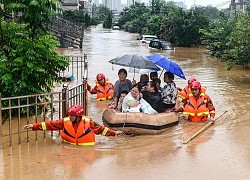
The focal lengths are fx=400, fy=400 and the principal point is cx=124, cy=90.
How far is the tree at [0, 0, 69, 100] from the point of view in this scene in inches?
360

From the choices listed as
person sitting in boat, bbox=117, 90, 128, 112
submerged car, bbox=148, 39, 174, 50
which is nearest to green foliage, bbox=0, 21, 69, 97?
person sitting in boat, bbox=117, 90, 128, 112

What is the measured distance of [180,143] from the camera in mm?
8516

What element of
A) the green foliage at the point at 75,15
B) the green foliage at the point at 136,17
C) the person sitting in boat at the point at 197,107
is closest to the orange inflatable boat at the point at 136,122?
the person sitting in boat at the point at 197,107

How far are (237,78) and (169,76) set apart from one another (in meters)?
10.1

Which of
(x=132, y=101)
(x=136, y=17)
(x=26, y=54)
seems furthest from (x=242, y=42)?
(x=136, y=17)

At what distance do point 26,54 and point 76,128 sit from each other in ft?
8.77

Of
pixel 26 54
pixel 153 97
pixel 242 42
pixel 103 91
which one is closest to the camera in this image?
pixel 26 54

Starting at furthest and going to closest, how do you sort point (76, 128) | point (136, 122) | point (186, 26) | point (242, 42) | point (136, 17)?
point (136, 17) < point (186, 26) < point (242, 42) < point (136, 122) < point (76, 128)

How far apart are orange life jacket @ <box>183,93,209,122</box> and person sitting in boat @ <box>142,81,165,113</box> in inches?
27.6

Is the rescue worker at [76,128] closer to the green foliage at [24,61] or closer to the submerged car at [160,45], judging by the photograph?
the green foliage at [24,61]

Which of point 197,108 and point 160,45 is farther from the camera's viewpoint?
point 160,45

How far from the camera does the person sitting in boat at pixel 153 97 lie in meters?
10.0

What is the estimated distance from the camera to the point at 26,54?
9.27 m

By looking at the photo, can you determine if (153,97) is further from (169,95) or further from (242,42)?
(242,42)
